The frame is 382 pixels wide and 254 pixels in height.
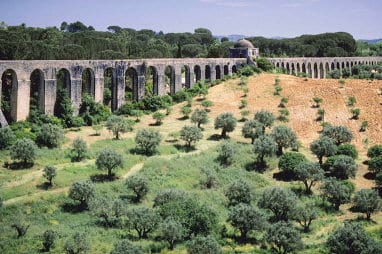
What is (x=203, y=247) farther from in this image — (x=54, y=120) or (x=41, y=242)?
(x=54, y=120)

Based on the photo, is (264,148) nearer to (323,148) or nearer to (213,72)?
(323,148)

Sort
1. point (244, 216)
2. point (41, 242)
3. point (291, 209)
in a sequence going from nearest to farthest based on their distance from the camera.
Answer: point (41, 242)
point (244, 216)
point (291, 209)

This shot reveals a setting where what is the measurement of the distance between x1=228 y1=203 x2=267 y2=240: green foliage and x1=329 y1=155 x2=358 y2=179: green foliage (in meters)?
13.2

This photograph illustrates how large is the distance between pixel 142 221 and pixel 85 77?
126 feet

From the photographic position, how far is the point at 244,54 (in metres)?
86.6

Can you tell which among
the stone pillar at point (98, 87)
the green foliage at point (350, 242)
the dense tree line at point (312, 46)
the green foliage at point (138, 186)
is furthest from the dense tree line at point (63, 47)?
the green foliage at point (350, 242)

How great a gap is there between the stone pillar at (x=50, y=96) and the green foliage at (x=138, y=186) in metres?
18.7

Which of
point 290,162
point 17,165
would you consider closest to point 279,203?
point 290,162

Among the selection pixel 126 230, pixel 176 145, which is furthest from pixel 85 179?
pixel 176 145

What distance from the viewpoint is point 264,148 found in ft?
146

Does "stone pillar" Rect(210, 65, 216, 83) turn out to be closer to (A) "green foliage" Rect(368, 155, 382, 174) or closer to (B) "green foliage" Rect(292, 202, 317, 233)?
(A) "green foliage" Rect(368, 155, 382, 174)

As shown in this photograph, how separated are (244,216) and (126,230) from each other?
27.0ft

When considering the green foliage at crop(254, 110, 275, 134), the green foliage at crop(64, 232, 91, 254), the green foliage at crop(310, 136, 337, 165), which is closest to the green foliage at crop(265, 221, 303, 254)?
the green foliage at crop(64, 232, 91, 254)

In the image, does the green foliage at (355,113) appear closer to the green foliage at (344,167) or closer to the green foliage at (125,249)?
the green foliage at (344,167)
